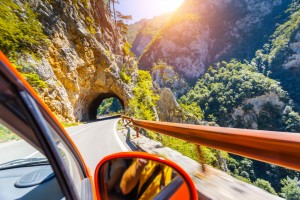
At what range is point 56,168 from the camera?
38.2 inches

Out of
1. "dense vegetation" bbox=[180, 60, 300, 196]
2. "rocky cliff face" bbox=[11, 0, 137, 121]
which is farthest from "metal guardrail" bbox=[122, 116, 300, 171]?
"dense vegetation" bbox=[180, 60, 300, 196]

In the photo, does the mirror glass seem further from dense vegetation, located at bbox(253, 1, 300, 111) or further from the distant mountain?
the distant mountain

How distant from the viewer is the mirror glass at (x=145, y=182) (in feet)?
4.09

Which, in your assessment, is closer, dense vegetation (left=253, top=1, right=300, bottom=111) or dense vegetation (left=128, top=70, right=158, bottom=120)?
dense vegetation (left=128, top=70, right=158, bottom=120)

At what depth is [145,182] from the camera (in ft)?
4.21

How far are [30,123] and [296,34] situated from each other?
340 ft

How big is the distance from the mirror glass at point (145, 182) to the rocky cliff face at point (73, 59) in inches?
744

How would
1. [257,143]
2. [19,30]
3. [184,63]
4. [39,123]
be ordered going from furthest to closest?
1. [184,63]
2. [19,30]
3. [257,143]
4. [39,123]

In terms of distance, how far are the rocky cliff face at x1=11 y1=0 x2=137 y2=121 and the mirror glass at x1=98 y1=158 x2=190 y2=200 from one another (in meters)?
18.9

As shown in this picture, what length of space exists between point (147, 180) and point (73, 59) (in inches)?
1038

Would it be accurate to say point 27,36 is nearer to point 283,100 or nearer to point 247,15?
point 283,100

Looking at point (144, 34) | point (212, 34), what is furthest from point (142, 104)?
point (144, 34)

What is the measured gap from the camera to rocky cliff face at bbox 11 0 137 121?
66.8ft

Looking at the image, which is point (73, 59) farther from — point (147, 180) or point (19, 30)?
point (147, 180)
